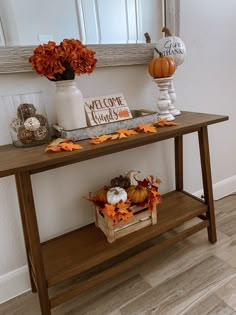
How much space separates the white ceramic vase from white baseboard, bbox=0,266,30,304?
0.79 metres

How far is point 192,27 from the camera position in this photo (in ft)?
4.94

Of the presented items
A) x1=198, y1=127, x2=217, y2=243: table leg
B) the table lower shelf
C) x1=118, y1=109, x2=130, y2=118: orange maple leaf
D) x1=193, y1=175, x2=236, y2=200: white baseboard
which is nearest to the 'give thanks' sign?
x1=118, y1=109, x2=130, y2=118: orange maple leaf

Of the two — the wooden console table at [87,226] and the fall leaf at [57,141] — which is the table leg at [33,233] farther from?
the fall leaf at [57,141]

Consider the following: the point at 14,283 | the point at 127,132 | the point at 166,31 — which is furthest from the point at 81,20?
the point at 14,283

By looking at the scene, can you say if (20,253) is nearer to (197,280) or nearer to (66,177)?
(66,177)

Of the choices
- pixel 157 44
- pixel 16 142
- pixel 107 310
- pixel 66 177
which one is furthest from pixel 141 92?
pixel 107 310

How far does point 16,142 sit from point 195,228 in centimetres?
103

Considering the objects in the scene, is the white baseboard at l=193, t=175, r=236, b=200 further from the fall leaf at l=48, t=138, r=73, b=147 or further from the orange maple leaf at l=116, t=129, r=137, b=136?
the fall leaf at l=48, t=138, r=73, b=147

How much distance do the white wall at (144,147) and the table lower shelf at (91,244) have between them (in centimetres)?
12

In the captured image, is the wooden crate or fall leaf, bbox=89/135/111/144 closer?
fall leaf, bbox=89/135/111/144

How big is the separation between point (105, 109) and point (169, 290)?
0.93 metres

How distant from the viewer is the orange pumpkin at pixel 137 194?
4.00 feet

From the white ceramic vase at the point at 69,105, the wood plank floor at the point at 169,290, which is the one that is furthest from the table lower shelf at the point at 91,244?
the white ceramic vase at the point at 69,105

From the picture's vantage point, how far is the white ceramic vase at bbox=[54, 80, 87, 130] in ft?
3.35
